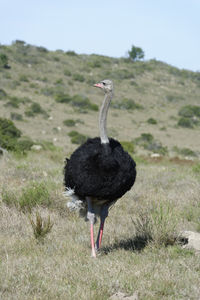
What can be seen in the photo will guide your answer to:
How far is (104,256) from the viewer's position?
200 inches

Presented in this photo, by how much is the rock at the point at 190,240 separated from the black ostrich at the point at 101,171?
102 centimetres

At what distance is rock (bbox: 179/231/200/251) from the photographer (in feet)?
17.4

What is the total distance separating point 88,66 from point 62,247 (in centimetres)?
4676

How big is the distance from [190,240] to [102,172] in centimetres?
140

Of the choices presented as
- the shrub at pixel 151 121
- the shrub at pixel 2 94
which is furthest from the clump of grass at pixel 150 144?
the shrub at pixel 2 94

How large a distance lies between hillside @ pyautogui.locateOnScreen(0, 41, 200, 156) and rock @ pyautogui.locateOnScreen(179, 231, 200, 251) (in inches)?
484

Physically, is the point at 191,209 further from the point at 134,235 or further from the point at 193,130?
the point at 193,130

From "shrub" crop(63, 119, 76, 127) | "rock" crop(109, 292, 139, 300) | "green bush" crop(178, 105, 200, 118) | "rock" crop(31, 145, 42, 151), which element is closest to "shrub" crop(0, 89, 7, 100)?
"shrub" crop(63, 119, 76, 127)

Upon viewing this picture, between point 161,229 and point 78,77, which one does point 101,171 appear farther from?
point 78,77

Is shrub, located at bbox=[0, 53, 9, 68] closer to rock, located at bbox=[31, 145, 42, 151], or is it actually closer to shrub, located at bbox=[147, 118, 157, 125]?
shrub, located at bbox=[147, 118, 157, 125]

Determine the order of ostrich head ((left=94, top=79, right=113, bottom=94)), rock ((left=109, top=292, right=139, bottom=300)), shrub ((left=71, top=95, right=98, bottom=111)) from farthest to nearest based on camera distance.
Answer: shrub ((left=71, top=95, right=98, bottom=111))
ostrich head ((left=94, top=79, right=113, bottom=94))
rock ((left=109, top=292, right=139, bottom=300))

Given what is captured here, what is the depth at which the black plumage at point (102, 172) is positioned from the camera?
487 cm

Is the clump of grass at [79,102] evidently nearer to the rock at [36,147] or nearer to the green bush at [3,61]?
the green bush at [3,61]

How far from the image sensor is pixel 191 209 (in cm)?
712
